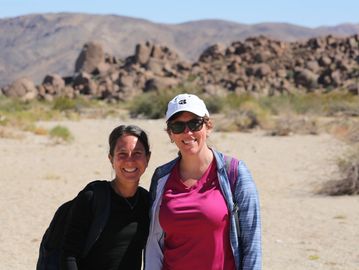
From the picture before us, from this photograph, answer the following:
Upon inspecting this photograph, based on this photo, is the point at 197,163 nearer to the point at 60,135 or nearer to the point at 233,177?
the point at 233,177

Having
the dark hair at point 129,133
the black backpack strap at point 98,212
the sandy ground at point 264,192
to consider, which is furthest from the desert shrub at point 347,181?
the black backpack strap at point 98,212

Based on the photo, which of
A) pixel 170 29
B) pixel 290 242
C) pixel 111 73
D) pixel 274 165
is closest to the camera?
pixel 290 242

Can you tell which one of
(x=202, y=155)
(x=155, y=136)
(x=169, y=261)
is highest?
(x=202, y=155)

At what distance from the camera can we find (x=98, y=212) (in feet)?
11.3

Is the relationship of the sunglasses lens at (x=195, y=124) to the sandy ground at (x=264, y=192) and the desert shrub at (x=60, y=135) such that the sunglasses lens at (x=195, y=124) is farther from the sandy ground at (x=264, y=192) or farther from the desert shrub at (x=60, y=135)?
the desert shrub at (x=60, y=135)

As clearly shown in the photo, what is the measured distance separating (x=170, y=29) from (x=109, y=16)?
1725 centimetres

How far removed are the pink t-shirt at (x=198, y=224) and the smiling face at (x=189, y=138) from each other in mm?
126

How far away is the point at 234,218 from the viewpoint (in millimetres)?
3418

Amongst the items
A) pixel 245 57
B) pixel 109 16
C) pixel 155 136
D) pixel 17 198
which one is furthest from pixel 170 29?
pixel 17 198

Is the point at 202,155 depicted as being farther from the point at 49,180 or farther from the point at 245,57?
the point at 245,57

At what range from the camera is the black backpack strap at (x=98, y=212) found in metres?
3.44

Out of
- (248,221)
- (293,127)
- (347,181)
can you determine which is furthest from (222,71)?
(248,221)

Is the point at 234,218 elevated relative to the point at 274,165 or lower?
elevated

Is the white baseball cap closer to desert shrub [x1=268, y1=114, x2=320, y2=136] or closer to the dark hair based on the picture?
the dark hair
